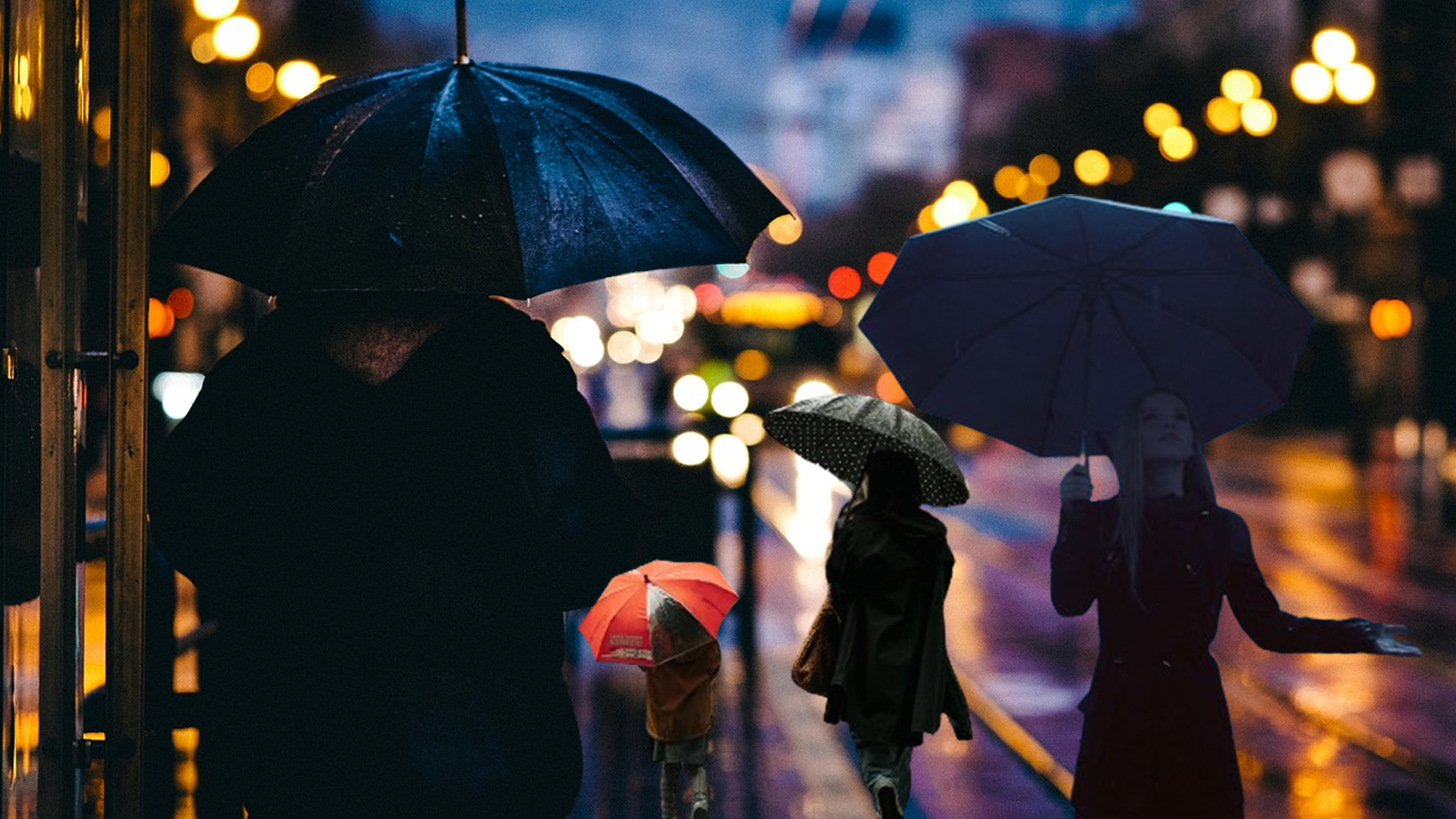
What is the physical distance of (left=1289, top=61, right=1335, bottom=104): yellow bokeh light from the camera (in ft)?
63.9

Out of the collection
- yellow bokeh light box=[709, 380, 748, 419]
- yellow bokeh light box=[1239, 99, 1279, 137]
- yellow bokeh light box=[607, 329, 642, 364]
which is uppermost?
yellow bokeh light box=[607, 329, 642, 364]

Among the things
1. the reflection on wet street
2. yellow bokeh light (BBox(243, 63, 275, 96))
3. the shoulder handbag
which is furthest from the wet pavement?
yellow bokeh light (BBox(243, 63, 275, 96))

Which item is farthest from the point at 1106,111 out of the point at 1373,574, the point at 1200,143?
the point at 1373,574

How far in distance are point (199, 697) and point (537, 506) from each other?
117cm

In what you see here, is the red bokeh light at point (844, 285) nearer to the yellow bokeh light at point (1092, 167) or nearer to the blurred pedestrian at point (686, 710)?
the yellow bokeh light at point (1092, 167)

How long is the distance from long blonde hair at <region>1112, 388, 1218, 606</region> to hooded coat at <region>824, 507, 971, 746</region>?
17.7 inches

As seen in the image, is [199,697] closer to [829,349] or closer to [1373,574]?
[1373,574]

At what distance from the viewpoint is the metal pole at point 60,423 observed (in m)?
4.32

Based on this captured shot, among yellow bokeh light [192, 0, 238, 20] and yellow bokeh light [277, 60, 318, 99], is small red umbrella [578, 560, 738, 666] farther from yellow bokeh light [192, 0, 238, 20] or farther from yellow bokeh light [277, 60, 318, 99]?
yellow bokeh light [277, 60, 318, 99]

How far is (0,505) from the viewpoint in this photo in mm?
4332

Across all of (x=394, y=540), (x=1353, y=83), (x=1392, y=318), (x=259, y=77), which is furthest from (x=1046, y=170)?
(x=394, y=540)

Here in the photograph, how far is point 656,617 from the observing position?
479cm

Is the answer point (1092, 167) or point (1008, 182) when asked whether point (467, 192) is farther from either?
point (1008, 182)

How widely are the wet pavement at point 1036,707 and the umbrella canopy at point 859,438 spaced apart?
2.09 meters
